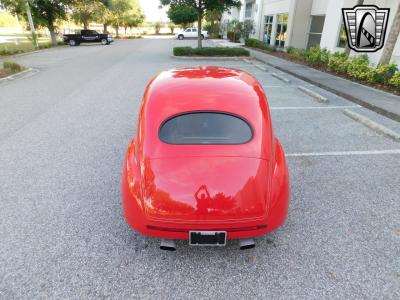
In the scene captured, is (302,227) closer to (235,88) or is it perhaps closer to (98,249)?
(235,88)

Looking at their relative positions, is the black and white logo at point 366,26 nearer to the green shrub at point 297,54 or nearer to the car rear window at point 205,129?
the green shrub at point 297,54

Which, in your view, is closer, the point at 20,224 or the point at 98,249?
the point at 98,249

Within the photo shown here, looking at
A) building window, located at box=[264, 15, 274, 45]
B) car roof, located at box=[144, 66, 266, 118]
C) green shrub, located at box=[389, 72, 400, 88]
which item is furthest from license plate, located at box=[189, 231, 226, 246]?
building window, located at box=[264, 15, 274, 45]

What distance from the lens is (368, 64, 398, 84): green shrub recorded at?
9633 millimetres

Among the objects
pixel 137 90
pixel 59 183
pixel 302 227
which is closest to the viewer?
pixel 302 227

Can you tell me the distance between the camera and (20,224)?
10.6 feet

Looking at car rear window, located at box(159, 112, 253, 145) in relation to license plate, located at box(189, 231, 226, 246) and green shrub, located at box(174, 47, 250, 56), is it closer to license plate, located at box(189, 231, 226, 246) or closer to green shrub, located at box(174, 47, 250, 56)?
license plate, located at box(189, 231, 226, 246)

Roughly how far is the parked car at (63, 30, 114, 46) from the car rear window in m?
34.2

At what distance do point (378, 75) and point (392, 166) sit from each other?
689cm

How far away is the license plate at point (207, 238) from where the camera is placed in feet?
8.01

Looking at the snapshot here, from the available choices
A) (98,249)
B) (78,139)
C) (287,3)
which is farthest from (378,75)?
(287,3)

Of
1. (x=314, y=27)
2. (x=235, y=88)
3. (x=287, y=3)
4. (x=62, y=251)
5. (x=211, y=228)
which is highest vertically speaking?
(x=287, y=3)

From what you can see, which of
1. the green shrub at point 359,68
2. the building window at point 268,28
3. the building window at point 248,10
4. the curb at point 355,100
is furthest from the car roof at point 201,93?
the building window at point 248,10

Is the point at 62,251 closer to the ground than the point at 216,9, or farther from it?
closer to the ground
